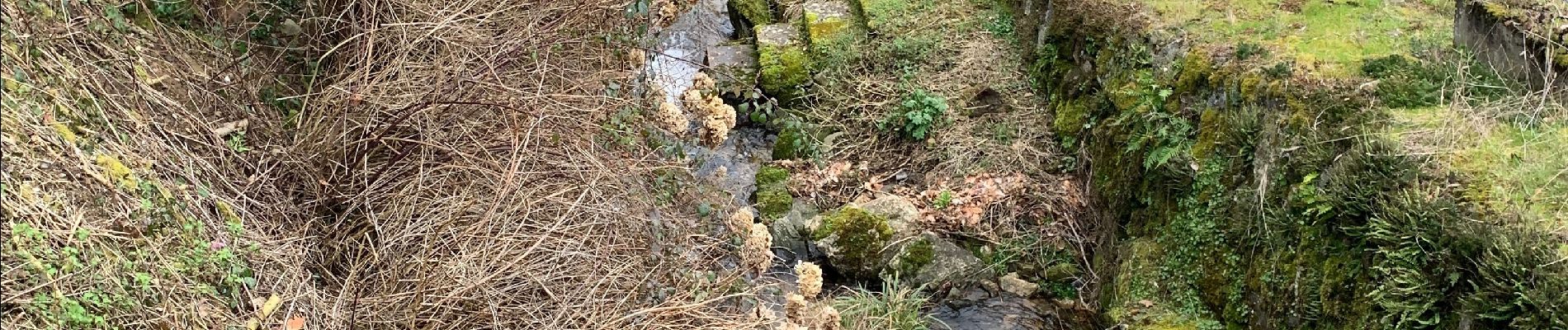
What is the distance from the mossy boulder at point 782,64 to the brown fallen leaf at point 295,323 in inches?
208

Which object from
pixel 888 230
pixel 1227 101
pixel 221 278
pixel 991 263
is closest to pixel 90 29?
pixel 221 278

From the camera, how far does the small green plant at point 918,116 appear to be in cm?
810

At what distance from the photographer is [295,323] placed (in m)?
4.15

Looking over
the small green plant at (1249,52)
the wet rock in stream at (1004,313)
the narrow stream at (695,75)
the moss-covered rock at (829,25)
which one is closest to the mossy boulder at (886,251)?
the wet rock in stream at (1004,313)

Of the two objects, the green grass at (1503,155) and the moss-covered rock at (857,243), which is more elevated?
the green grass at (1503,155)

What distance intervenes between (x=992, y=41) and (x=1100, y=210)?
2.52 meters

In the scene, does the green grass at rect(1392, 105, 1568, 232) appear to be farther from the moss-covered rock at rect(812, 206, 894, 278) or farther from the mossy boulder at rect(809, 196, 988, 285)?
the moss-covered rock at rect(812, 206, 894, 278)

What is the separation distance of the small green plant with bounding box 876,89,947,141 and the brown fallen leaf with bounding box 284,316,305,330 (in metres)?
4.97

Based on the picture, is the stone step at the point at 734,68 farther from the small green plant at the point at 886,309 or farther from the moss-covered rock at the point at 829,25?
the small green plant at the point at 886,309

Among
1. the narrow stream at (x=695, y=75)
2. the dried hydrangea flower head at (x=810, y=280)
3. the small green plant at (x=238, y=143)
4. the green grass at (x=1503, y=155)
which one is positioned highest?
the green grass at (x=1503, y=155)

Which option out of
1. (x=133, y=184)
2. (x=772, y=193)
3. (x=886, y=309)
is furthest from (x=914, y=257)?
(x=133, y=184)

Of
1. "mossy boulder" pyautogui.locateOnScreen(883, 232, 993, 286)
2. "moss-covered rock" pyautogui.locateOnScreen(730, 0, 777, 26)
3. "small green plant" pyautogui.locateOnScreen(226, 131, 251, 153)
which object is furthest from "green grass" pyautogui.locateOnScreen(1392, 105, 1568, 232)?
"moss-covered rock" pyautogui.locateOnScreen(730, 0, 777, 26)

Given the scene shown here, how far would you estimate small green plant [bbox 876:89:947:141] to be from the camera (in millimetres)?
8102

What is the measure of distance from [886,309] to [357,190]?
9.73 ft
